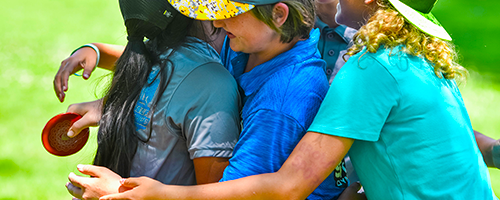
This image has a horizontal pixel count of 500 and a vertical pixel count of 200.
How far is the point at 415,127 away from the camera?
4.42 ft

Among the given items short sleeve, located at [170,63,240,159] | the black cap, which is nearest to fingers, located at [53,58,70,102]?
the black cap

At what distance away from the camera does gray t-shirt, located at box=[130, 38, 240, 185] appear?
1.56 m

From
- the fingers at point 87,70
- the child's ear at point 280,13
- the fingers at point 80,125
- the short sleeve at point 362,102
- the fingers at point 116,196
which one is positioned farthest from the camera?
the fingers at point 87,70

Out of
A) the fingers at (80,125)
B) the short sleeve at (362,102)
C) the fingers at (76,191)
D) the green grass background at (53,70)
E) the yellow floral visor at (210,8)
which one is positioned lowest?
the green grass background at (53,70)

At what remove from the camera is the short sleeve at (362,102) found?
130 cm

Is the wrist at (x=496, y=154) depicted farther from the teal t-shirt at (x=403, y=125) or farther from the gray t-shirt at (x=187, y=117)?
the gray t-shirt at (x=187, y=117)

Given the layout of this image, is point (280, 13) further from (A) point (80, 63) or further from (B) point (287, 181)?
(A) point (80, 63)

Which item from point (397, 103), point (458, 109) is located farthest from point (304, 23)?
point (458, 109)

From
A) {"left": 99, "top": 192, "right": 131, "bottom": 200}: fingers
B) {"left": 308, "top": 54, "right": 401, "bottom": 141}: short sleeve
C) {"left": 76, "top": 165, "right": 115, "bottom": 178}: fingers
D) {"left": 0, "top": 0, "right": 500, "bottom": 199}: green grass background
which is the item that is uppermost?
{"left": 308, "top": 54, "right": 401, "bottom": 141}: short sleeve

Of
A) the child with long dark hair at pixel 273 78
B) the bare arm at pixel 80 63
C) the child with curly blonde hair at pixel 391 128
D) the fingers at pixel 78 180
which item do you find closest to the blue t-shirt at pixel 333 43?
the child with long dark hair at pixel 273 78

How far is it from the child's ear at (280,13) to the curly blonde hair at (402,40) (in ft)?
0.94

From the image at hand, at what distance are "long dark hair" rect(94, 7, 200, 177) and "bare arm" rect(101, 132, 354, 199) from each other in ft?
1.03

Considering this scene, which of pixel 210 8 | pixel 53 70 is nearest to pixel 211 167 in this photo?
pixel 210 8

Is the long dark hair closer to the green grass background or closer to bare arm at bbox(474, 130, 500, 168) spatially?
bare arm at bbox(474, 130, 500, 168)
